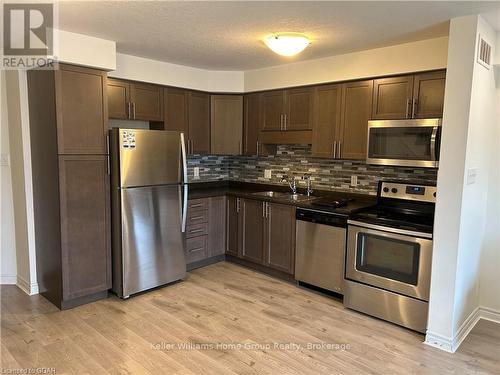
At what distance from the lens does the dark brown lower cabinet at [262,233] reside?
12.5 ft

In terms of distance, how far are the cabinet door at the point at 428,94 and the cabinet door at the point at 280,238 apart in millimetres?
1497

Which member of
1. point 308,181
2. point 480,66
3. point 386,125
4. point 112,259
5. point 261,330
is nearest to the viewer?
point 480,66

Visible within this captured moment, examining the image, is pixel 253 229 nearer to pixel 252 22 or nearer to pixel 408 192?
pixel 408 192

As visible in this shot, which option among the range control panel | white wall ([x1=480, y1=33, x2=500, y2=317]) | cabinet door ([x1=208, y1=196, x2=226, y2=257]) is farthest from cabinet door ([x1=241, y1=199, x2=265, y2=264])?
white wall ([x1=480, y1=33, x2=500, y2=317])

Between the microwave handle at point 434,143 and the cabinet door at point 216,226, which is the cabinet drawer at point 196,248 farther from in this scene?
the microwave handle at point 434,143

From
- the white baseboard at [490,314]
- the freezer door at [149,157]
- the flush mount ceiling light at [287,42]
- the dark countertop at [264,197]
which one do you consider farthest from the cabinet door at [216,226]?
the white baseboard at [490,314]

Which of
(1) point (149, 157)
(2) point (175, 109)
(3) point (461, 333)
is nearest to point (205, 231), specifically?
(1) point (149, 157)

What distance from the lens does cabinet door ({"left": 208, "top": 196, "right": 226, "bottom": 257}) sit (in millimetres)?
4312

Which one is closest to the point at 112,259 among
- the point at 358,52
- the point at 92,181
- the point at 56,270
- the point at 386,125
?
the point at 56,270

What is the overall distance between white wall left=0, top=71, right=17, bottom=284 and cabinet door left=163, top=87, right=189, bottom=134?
5.11ft

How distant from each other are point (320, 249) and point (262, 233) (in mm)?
793

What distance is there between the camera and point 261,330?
9.48 feet

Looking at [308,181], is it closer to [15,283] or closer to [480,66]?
[480,66]

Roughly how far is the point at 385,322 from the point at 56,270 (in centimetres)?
289
